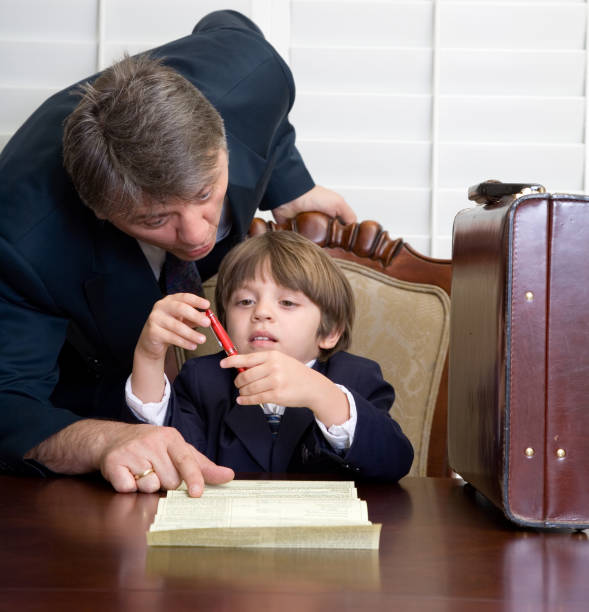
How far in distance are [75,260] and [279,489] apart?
2.44 ft

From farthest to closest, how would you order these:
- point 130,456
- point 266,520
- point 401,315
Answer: point 401,315 < point 130,456 < point 266,520

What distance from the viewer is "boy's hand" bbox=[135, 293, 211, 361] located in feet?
3.86

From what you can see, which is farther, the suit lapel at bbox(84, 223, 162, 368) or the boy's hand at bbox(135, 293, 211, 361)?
the suit lapel at bbox(84, 223, 162, 368)

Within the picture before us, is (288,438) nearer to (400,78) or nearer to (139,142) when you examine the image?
(139,142)

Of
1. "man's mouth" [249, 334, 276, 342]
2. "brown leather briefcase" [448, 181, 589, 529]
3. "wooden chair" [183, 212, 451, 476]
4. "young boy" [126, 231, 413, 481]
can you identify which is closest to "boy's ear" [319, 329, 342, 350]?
"young boy" [126, 231, 413, 481]

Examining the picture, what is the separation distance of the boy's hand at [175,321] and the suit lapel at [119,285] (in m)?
0.37

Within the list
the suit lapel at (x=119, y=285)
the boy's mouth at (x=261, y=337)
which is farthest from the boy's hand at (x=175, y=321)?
the suit lapel at (x=119, y=285)

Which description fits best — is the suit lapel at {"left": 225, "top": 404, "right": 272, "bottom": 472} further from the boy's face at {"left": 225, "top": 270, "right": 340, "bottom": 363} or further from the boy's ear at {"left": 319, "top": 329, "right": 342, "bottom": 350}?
the boy's ear at {"left": 319, "top": 329, "right": 342, "bottom": 350}

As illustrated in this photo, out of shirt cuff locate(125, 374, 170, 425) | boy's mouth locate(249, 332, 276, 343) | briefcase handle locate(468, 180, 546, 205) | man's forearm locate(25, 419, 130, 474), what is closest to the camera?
briefcase handle locate(468, 180, 546, 205)

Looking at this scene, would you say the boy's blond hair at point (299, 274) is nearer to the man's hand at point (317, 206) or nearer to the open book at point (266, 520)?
the man's hand at point (317, 206)

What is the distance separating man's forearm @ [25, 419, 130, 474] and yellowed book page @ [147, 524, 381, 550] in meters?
0.40

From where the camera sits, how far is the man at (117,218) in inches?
47.3

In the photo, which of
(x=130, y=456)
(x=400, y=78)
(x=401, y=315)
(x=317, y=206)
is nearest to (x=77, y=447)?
(x=130, y=456)

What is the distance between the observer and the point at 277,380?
3.67 feet
